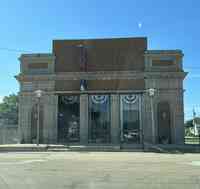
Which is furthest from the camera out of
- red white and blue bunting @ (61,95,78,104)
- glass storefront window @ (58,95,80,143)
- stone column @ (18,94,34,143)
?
stone column @ (18,94,34,143)

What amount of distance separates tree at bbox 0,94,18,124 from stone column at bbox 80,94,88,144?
46.5 meters

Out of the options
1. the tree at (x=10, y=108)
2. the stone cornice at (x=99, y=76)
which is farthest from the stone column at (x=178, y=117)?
the tree at (x=10, y=108)

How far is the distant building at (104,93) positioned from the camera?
35.5m

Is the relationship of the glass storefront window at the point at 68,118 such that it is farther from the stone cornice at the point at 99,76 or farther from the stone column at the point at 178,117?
the stone column at the point at 178,117

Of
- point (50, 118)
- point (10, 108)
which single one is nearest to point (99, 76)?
point (50, 118)

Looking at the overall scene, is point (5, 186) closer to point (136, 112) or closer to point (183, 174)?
point (183, 174)

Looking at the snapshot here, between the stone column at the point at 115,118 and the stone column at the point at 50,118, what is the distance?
5845 mm

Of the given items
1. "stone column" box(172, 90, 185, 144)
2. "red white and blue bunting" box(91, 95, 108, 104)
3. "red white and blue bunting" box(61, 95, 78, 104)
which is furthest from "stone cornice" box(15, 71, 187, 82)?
"stone column" box(172, 90, 185, 144)

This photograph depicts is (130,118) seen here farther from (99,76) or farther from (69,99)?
(69,99)

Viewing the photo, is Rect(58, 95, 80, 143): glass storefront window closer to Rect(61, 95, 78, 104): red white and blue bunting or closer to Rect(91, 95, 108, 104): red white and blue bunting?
Rect(61, 95, 78, 104): red white and blue bunting

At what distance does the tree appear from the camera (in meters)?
81.0

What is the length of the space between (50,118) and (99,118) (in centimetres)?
506

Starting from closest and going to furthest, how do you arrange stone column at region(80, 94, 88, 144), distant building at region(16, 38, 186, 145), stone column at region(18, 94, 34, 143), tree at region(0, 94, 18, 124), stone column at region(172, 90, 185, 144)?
1. stone column at region(172, 90, 185, 144)
2. distant building at region(16, 38, 186, 145)
3. stone column at region(80, 94, 88, 144)
4. stone column at region(18, 94, 34, 143)
5. tree at region(0, 94, 18, 124)

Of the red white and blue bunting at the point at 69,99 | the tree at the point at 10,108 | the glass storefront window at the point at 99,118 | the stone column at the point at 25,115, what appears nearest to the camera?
the glass storefront window at the point at 99,118
